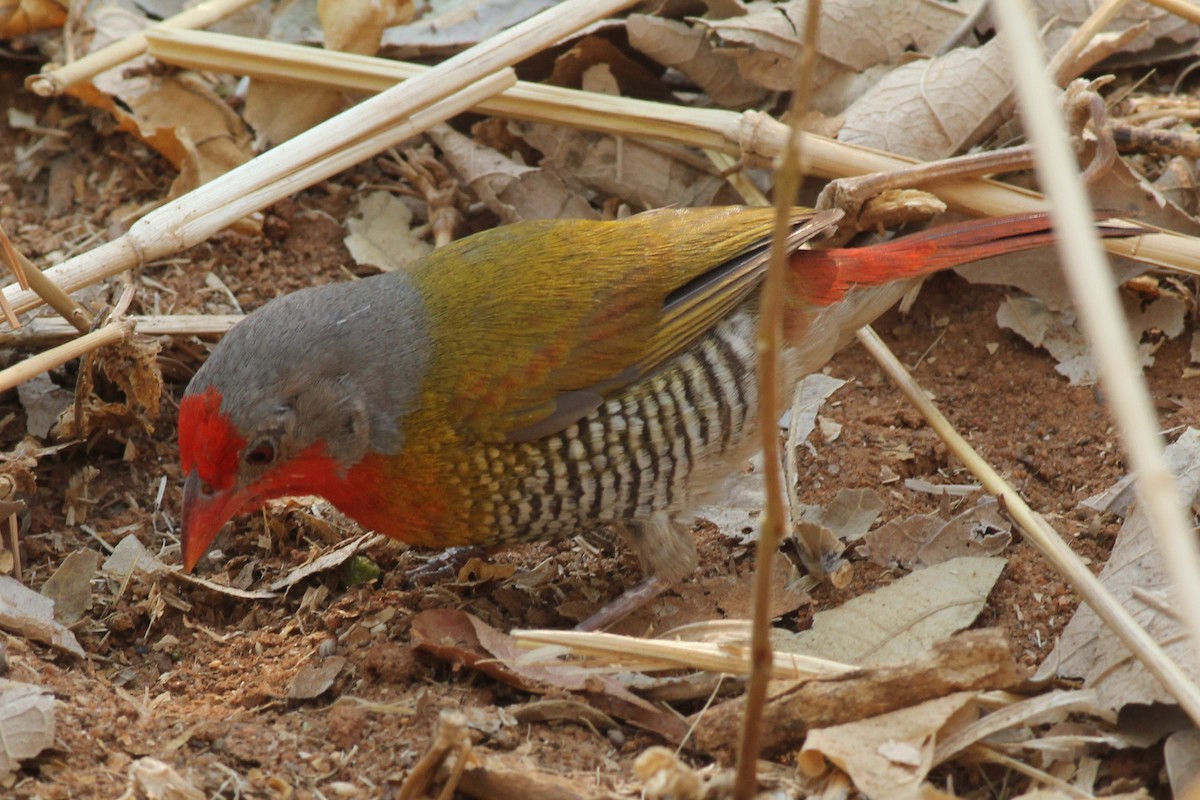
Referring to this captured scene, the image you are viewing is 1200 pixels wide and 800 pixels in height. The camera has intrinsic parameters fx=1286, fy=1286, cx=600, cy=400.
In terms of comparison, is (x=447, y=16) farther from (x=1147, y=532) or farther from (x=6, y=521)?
(x=1147, y=532)

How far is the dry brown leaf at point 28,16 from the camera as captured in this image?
19.1 ft

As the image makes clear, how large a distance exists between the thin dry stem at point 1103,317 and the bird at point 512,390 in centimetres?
207

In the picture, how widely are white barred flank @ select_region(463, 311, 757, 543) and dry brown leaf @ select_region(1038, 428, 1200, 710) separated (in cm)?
120

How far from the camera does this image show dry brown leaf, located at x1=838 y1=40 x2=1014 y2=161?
5074mm

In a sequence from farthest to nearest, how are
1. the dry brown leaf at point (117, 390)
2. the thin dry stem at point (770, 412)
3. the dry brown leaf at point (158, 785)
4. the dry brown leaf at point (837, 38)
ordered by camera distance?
1. the dry brown leaf at point (837, 38)
2. the dry brown leaf at point (117, 390)
3. the dry brown leaf at point (158, 785)
4. the thin dry stem at point (770, 412)

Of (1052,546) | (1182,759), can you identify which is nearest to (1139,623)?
(1052,546)

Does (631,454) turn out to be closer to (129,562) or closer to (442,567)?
(442,567)

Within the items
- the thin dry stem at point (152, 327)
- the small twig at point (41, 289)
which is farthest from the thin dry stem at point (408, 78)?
the small twig at point (41, 289)

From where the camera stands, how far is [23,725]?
10.2 feet

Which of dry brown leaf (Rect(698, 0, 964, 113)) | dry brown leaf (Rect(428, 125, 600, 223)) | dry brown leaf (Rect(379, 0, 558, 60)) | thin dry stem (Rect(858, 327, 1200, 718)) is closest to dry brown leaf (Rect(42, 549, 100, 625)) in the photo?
dry brown leaf (Rect(428, 125, 600, 223))

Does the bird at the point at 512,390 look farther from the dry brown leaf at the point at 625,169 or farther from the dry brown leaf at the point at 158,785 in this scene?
the dry brown leaf at the point at 625,169

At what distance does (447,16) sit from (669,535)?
2.89 meters

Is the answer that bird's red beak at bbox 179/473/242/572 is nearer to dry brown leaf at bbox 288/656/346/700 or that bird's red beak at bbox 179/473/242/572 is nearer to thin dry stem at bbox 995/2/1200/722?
dry brown leaf at bbox 288/656/346/700

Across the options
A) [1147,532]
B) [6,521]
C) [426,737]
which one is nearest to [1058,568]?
[1147,532]
